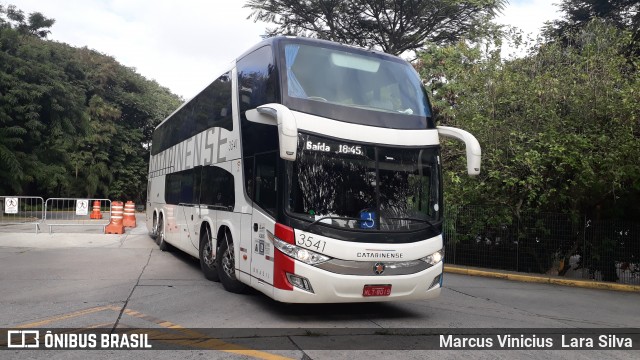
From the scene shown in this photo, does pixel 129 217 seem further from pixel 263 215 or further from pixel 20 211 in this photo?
pixel 263 215

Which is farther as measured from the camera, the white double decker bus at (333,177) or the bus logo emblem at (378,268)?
the bus logo emblem at (378,268)

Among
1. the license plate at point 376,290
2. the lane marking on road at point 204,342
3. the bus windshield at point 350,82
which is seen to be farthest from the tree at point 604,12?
the lane marking on road at point 204,342

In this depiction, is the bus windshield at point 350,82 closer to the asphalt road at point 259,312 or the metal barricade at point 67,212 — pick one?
the asphalt road at point 259,312

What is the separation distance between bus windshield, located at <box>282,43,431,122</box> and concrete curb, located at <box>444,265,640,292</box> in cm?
693

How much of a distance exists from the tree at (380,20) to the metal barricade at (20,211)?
11.8m

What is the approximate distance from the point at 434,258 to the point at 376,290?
102 cm

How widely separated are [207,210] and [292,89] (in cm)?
386

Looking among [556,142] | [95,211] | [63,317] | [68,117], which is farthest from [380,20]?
[68,117]

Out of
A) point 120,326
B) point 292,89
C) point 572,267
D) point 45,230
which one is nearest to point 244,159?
point 292,89

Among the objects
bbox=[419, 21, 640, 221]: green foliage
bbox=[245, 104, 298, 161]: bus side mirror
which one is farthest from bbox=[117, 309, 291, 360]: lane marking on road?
bbox=[419, 21, 640, 221]: green foliage

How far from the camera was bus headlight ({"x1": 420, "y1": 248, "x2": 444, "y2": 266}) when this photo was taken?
6903mm

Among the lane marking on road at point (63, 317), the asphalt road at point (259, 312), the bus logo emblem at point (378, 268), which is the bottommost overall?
the asphalt road at point (259, 312)

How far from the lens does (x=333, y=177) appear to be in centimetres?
657

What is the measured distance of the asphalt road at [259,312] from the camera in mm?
5547
